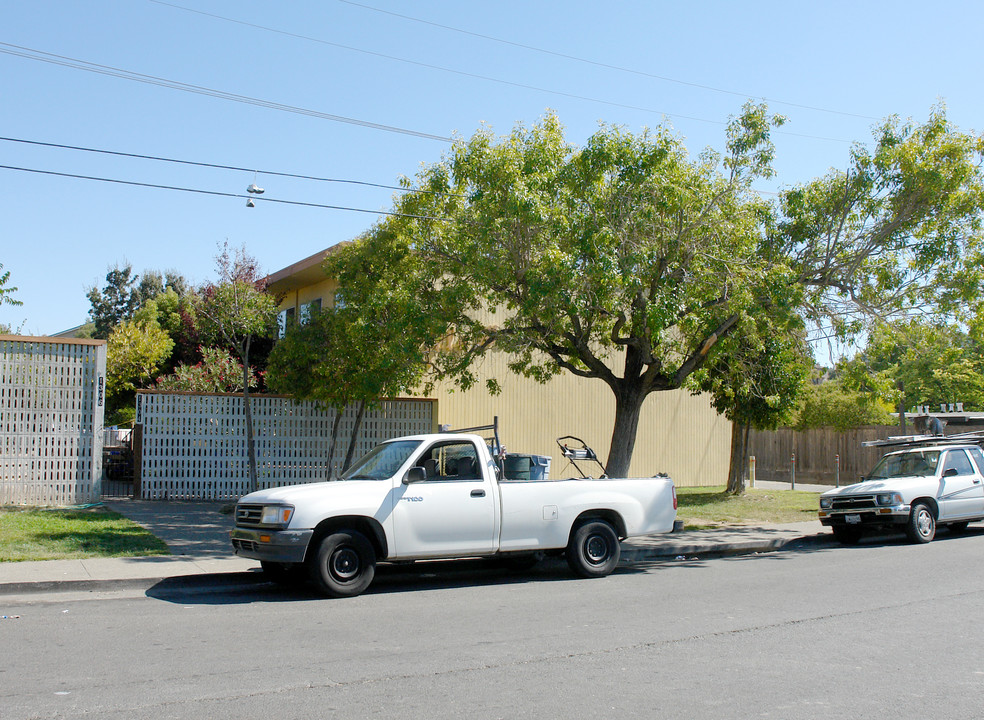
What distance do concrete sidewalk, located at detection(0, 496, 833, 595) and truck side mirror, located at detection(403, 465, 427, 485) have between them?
2552 millimetres

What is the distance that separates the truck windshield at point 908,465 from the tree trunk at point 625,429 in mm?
4500

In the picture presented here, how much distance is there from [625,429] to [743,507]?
5373 mm

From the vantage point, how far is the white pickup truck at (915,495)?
47.6ft

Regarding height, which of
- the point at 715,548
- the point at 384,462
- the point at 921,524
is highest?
the point at 384,462

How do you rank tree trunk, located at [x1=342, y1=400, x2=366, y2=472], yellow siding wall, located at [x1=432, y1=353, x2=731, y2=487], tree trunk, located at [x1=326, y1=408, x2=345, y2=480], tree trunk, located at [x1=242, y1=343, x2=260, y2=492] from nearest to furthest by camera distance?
1. tree trunk, located at [x1=242, y1=343, x2=260, y2=492]
2. tree trunk, located at [x1=342, y1=400, x2=366, y2=472]
3. tree trunk, located at [x1=326, y1=408, x2=345, y2=480]
4. yellow siding wall, located at [x1=432, y1=353, x2=731, y2=487]

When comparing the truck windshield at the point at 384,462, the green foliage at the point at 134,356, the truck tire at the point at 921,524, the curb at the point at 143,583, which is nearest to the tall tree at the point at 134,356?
the green foliage at the point at 134,356

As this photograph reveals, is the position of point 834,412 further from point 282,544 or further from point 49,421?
point 282,544

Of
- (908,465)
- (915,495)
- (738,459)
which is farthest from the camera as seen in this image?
(738,459)

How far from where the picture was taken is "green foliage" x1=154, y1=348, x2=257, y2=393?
2450 cm

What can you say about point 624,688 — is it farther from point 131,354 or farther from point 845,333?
point 131,354

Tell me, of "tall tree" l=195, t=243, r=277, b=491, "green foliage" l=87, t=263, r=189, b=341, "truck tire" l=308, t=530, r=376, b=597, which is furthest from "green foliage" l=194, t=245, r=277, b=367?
"green foliage" l=87, t=263, r=189, b=341

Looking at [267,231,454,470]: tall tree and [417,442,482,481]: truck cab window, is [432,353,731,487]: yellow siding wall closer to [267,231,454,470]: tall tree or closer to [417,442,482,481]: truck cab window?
[267,231,454,470]: tall tree

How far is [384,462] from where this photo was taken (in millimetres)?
10664

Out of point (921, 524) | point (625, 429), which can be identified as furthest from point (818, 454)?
point (625, 429)
